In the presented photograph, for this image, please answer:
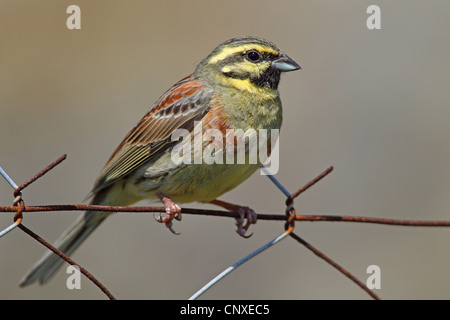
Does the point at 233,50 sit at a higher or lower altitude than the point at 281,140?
higher

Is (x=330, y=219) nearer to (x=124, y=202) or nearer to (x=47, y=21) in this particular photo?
(x=124, y=202)

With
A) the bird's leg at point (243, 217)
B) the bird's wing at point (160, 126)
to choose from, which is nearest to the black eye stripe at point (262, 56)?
the bird's wing at point (160, 126)

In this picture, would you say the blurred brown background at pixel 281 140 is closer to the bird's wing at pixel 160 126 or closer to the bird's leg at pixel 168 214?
the bird's wing at pixel 160 126

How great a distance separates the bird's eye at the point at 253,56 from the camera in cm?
423

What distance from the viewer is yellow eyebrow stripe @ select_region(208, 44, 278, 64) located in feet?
13.8

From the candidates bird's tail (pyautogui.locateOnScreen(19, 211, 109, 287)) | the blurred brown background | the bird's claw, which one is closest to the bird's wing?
bird's tail (pyautogui.locateOnScreen(19, 211, 109, 287))

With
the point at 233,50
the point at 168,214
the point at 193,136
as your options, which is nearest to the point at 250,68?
the point at 233,50

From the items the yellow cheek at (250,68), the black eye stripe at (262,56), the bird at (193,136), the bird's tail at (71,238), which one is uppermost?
the black eye stripe at (262,56)

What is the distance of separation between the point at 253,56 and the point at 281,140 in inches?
132

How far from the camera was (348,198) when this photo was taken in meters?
7.09

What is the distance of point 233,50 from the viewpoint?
4.30m

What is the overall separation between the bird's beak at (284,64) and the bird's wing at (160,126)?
→ 0.44 meters

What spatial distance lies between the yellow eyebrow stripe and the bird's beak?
0.18 ft

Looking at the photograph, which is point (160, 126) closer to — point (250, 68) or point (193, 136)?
point (193, 136)
